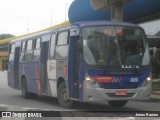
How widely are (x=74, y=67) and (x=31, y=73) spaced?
16.4ft

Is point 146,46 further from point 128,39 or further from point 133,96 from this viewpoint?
point 133,96

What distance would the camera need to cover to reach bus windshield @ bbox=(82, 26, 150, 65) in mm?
14922

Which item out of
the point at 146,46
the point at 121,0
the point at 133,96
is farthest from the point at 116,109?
the point at 121,0

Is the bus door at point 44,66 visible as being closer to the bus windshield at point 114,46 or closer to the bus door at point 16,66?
the bus windshield at point 114,46

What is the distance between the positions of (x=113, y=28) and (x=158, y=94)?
23.6 ft

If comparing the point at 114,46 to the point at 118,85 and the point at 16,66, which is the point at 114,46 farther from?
the point at 16,66

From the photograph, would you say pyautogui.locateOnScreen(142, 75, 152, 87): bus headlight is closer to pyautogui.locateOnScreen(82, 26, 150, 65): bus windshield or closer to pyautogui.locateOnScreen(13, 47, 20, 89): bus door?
pyautogui.locateOnScreen(82, 26, 150, 65): bus windshield

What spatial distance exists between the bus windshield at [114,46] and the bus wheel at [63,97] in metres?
1.86

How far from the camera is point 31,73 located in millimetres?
20156

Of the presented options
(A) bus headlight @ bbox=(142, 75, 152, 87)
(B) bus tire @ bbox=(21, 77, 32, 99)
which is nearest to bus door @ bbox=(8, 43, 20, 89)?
(B) bus tire @ bbox=(21, 77, 32, 99)

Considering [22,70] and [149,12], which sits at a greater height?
[149,12]

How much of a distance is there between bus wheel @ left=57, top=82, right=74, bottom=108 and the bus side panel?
265cm

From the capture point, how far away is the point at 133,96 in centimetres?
1509

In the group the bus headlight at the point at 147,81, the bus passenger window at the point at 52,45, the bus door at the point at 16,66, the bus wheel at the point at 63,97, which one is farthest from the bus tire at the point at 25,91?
the bus headlight at the point at 147,81
